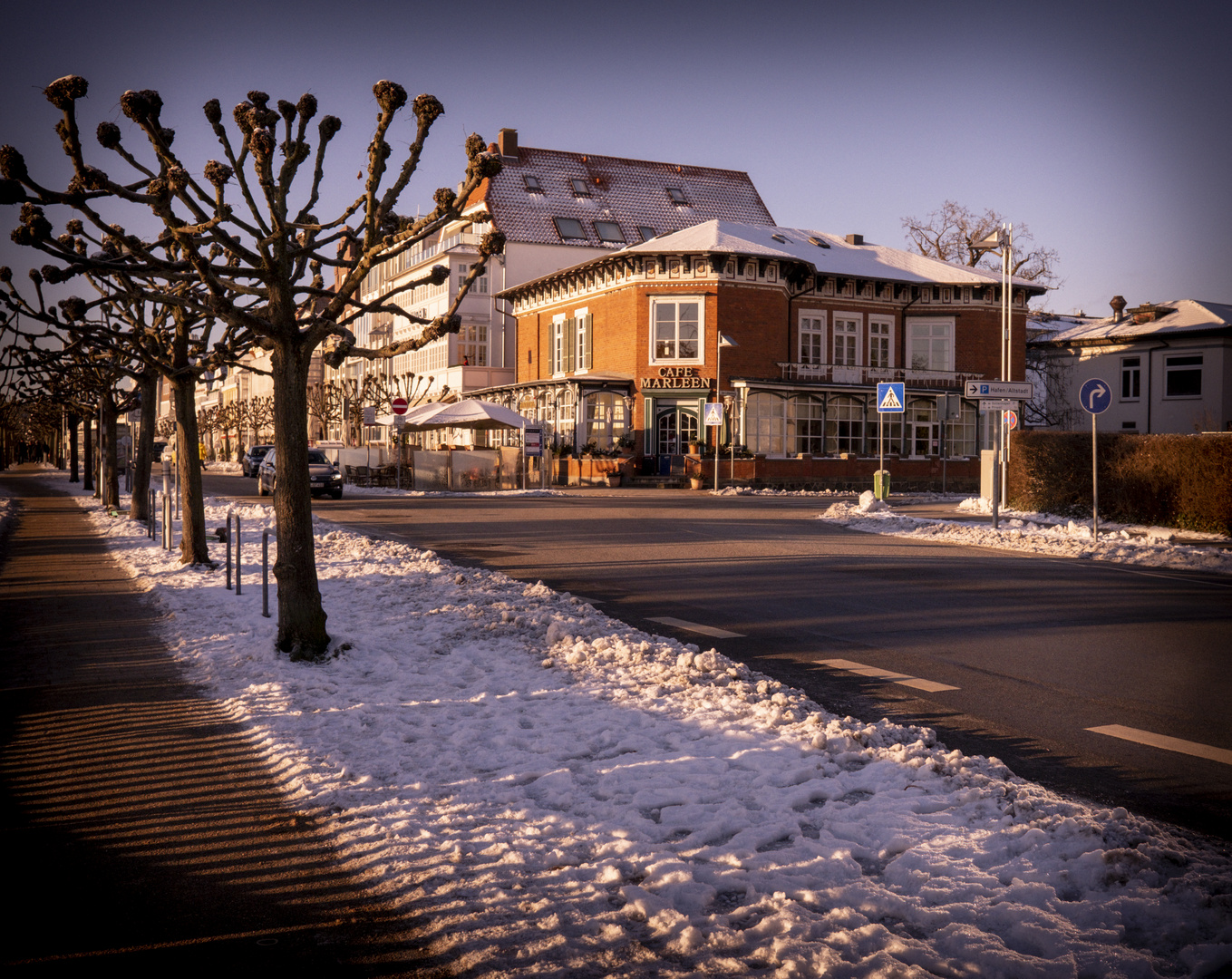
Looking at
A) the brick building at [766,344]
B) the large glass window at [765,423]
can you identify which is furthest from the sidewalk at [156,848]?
the large glass window at [765,423]

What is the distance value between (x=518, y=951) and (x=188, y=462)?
11.9m

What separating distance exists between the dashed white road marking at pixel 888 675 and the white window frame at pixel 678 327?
3673 cm

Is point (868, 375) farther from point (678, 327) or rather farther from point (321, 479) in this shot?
point (321, 479)

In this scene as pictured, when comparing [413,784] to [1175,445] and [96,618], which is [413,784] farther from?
[1175,445]

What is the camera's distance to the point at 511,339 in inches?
2343

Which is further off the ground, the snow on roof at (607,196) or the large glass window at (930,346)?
the snow on roof at (607,196)

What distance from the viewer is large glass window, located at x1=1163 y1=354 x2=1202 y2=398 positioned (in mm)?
48375

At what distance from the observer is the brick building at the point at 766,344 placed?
43.8 metres

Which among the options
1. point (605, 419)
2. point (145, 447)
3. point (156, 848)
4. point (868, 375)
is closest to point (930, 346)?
point (868, 375)

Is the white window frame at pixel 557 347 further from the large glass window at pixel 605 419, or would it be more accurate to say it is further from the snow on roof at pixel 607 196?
the snow on roof at pixel 607 196

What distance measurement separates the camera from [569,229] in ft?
187

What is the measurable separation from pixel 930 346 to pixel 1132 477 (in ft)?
97.7

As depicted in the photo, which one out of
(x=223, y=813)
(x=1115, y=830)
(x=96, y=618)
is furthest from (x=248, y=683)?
(x=1115, y=830)

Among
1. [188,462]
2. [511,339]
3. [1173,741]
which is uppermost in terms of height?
[511,339]
